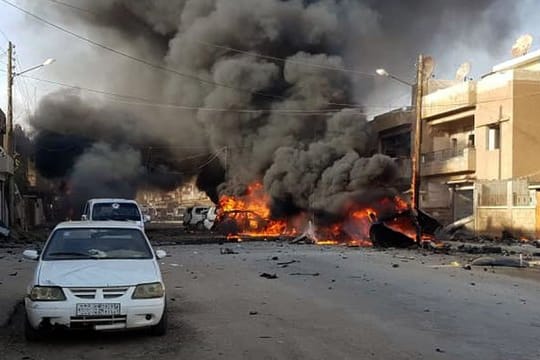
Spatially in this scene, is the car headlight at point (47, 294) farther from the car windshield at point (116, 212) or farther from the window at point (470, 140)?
the window at point (470, 140)

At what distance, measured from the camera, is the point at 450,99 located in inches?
1513

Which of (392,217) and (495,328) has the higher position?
(392,217)

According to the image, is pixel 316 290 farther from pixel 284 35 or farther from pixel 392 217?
pixel 284 35

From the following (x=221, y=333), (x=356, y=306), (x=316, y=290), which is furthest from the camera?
(x=316, y=290)

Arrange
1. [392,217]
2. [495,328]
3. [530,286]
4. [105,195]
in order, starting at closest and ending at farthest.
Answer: [495,328]
[530,286]
[392,217]
[105,195]

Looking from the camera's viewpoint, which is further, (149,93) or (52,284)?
(149,93)

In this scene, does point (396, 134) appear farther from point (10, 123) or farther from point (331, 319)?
point (331, 319)

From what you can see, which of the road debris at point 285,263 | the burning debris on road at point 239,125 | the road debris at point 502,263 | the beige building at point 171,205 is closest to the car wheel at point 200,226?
the burning debris on road at point 239,125

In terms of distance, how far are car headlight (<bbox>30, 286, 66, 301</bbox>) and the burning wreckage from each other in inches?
836

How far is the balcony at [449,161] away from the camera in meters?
36.7

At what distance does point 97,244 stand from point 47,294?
141 centimetres

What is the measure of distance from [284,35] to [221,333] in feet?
108

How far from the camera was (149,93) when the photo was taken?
4400 cm

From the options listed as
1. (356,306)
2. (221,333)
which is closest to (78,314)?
(221,333)
